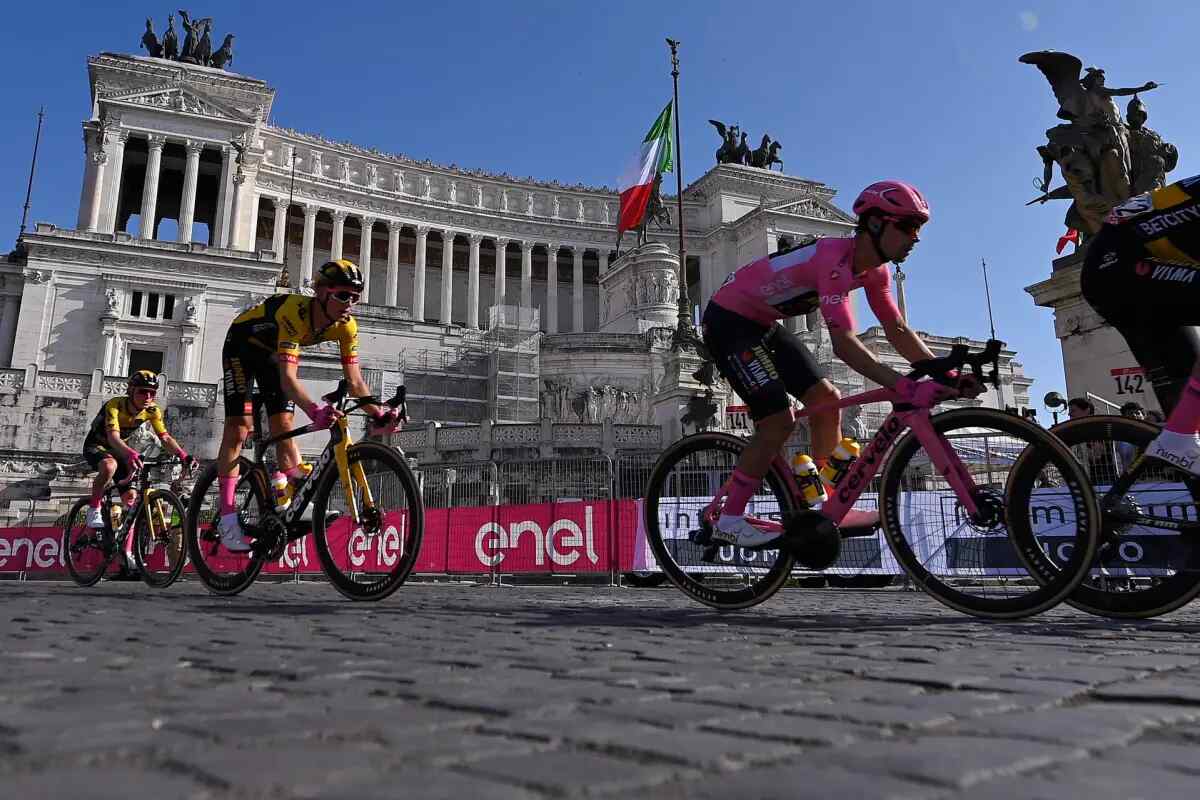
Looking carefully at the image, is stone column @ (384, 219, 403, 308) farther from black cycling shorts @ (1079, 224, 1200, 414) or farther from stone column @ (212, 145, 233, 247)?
black cycling shorts @ (1079, 224, 1200, 414)

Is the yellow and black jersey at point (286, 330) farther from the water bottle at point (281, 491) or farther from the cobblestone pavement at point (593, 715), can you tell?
the cobblestone pavement at point (593, 715)

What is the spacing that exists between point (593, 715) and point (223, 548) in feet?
19.2

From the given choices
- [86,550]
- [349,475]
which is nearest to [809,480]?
[349,475]

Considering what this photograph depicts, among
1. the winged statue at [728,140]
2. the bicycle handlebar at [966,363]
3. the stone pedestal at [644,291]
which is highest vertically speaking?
the winged statue at [728,140]

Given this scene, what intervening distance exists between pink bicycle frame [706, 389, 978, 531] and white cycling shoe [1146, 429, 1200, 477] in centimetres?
86

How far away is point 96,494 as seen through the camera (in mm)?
8609

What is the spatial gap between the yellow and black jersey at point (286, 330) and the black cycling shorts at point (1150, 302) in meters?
4.73

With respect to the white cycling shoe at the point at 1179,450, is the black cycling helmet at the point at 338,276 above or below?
above

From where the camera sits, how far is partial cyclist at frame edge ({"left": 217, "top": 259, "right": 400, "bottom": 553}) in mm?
5867

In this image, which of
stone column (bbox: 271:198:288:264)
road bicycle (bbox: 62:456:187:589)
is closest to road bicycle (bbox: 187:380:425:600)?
road bicycle (bbox: 62:456:187:589)

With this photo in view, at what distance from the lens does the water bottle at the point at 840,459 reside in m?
4.73

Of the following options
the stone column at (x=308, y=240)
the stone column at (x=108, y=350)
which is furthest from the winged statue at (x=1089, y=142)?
the stone column at (x=308, y=240)

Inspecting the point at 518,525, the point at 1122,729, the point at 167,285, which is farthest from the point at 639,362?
the point at 1122,729

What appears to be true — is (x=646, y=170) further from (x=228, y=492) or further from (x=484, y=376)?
(x=228, y=492)
